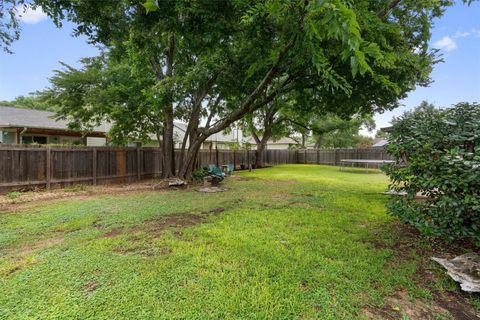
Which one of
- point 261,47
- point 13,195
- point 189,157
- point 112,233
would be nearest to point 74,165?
point 13,195

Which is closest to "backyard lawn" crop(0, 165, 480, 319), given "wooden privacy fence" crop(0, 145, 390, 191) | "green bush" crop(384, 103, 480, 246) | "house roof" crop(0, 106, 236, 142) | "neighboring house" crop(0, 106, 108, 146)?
"green bush" crop(384, 103, 480, 246)

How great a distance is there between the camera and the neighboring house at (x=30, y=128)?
12.7m

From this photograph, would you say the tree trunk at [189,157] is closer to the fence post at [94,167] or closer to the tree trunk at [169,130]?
the tree trunk at [169,130]

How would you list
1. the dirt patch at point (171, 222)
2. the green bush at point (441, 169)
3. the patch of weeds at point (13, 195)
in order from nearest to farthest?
the green bush at point (441, 169) → the dirt patch at point (171, 222) → the patch of weeds at point (13, 195)

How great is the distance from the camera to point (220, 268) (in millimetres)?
2713

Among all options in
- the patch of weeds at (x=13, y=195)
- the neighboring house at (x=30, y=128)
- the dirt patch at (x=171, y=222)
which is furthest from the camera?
the neighboring house at (x=30, y=128)

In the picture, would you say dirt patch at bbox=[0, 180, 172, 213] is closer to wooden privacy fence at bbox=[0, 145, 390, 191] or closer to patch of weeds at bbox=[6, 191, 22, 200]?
patch of weeds at bbox=[6, 191, 22, 200]

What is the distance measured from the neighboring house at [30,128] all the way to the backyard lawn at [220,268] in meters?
10.8

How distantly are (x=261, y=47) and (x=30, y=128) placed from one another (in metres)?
13.7

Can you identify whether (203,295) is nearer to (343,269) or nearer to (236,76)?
(343,269)

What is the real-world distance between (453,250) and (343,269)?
5.65ft

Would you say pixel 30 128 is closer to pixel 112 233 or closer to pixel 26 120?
pixel 26 120

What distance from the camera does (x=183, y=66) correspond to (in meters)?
9.32

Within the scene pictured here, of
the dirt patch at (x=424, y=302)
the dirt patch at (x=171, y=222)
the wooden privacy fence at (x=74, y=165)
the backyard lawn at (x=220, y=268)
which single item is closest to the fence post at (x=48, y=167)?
the wooden privacy fence at (x=74, y=165)
